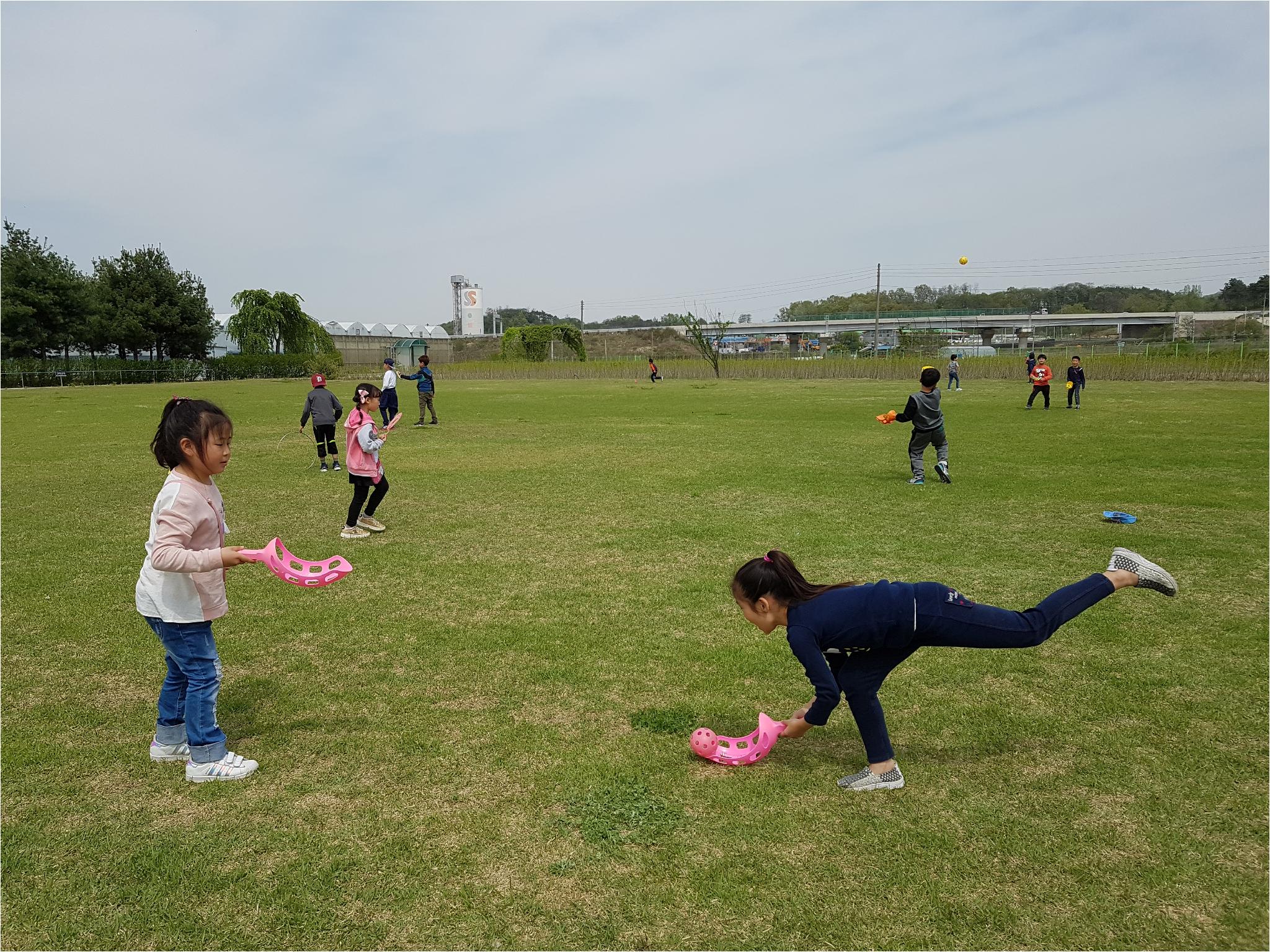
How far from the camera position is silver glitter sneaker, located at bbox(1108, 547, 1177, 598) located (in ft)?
13.9

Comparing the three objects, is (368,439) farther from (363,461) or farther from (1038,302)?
(1038,302)

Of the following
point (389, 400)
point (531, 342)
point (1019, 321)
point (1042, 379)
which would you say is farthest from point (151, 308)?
point (1019, 321)

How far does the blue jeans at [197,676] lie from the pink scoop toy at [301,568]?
0.51 m

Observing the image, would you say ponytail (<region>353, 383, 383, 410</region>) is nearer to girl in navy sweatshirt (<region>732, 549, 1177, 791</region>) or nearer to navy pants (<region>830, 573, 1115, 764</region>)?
girl in navy sweatshirt (<region>732, 549, 1177, 791</region>)

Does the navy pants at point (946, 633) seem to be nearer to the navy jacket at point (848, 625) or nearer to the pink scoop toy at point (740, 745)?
the navy jacket at point (848, 625)

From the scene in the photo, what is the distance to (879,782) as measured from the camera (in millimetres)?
4055

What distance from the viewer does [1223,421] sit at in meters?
21.5

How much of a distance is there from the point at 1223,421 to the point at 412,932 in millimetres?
24802

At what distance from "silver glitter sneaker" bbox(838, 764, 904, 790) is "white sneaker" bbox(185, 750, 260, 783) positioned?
3109 mm

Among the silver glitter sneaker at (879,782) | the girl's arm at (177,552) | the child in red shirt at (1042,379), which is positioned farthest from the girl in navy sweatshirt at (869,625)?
the child in red shirt at (1042,379)

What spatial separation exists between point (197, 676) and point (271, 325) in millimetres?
73546

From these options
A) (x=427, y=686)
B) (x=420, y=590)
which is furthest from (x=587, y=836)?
(x=420, y=590)

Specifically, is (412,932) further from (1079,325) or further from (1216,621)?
(1079,325)

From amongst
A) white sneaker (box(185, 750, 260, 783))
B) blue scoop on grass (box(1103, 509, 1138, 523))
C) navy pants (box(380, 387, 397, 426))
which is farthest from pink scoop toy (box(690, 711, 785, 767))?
navy pants (box(380, 387, 397, 426))
